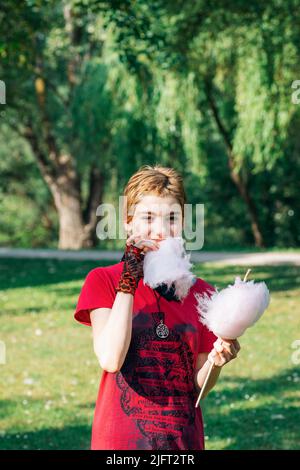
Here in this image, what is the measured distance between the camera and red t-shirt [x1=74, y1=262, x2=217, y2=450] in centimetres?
268

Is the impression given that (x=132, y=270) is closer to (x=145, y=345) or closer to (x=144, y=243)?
(x=144, y=243)

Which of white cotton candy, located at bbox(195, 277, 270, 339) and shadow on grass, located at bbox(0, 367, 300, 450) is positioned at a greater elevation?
white cotton candy, located at bbox(195, 277, 270, 339)

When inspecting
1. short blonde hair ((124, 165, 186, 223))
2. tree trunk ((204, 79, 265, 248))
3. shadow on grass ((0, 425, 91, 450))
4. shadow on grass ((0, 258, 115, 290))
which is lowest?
shadow on grass ((0, 425, 91, 450))

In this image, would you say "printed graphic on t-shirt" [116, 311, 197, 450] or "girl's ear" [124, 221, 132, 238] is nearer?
"printed graphic on t-shirt" [116, 311, 197, 450]

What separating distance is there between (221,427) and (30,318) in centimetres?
605

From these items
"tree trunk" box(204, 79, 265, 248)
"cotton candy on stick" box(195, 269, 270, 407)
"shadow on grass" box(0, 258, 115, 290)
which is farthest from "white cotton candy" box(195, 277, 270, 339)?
"tree trunk" box(204, 79, 265, 248)

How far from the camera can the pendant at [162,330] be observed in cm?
274

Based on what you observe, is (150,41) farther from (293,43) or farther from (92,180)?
(92,180)

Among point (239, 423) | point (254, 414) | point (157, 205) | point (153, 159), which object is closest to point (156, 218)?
point (157, 205)

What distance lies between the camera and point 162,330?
9.02 feet

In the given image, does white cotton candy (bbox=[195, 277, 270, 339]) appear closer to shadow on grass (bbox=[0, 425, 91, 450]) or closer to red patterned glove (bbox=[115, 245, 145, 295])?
red patterned glove (bbox=[115, 245, 145, 295])

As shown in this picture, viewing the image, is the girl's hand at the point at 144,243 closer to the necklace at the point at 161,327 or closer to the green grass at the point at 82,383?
the necklace at the point at 161,327

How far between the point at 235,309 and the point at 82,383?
594 cm

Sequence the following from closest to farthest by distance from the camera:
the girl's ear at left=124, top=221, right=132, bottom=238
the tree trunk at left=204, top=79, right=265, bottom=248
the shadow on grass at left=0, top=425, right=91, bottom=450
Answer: the girl's ear at left=124, top=221, right=132, bottom=238 → the shadow on grass at left=0, top=425, right=91, bottom=450 → the tree trunk at left=204, top=79, right=265, bottom=248
